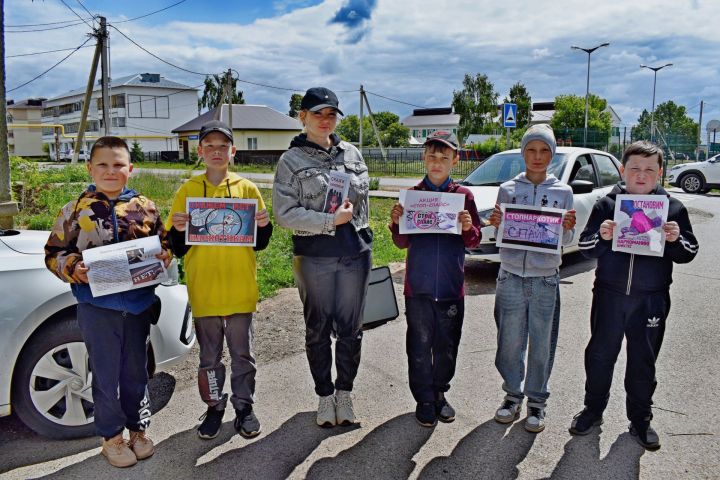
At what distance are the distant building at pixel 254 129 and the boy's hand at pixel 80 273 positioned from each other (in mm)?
56078

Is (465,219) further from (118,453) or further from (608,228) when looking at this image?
(118,453)

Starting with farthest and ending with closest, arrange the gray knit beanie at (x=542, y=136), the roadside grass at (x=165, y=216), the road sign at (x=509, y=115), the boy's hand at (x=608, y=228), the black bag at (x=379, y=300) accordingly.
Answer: the road sign at (x=509, y=115) → the roadside grass at (x=165, y=216) → the black bag at (x=379, y=300) → the gray knit beanie at (x=542, y=136) → the boy's hand at (x=608, y=228)

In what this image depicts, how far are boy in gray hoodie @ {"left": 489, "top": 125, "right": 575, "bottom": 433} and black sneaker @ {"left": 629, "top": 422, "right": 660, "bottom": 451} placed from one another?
54cm

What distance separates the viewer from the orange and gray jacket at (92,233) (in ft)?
9.77

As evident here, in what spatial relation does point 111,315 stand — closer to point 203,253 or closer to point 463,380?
point 203,253

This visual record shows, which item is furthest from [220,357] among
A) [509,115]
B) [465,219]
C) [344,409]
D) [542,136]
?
[509,115]

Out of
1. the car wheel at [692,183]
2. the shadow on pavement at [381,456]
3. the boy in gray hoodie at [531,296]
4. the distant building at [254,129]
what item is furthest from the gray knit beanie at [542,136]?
the distant building at [254,129]

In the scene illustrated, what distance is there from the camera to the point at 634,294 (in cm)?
329

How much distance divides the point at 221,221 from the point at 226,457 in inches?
53.2

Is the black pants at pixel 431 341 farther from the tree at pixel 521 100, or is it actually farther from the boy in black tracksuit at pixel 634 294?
the tree at pixel 521 100

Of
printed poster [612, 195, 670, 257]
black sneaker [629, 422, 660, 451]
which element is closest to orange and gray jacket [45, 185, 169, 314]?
printed poster [612, 195, 670, 257]

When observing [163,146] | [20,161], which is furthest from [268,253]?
[163,146]

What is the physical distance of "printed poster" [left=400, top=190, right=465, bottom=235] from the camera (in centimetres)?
343

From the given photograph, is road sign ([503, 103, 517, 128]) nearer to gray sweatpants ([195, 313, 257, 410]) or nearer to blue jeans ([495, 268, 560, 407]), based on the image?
blue jeans ([495, 268, 560, 407])
